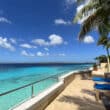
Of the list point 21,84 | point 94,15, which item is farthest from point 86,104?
point 21,84

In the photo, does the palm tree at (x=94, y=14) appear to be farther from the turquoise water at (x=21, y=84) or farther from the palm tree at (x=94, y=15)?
the turquoise water at (x=21, y=84)

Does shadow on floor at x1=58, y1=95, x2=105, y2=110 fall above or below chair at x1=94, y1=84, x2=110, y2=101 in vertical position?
below

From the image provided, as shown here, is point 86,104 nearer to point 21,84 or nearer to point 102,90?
point 102,90

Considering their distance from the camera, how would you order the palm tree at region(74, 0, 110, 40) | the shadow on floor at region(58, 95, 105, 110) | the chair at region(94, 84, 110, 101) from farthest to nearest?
the palm tree at region(74, 0, 110, 40), the chair at region(94, 84, 110, 101), the shadow on floor at region(58, 95, 105, 110)

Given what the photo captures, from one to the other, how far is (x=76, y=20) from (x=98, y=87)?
3.69 m

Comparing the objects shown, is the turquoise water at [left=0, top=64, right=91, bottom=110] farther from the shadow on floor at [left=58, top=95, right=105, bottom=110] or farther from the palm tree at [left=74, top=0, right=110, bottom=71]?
the palm tree at [left=74, top=0, right=110, bottom=71]

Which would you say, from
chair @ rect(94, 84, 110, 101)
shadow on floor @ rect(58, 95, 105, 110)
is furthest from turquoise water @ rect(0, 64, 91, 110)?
chair @ rect(94, 84, 110, 101)

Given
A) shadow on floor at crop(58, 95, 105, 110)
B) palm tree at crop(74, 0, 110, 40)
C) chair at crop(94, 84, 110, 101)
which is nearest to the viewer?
shadow on floor at crop(58, 95, 105, 110)

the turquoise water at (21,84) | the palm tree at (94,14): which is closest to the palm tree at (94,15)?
the palm tree at (94,14)

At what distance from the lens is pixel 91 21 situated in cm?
856

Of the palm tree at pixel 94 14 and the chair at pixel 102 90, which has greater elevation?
the palm tree at pixel 94 14

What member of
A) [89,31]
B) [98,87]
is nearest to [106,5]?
[89,31]

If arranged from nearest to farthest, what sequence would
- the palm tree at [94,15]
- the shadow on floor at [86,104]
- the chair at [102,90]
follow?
the shadow on floor at [86,104] < the chair at [102,90] < the palm tree at [94,15]

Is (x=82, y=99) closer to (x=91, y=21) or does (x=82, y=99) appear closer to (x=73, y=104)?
(x=73, y=104)
